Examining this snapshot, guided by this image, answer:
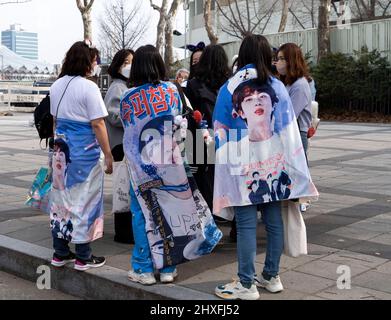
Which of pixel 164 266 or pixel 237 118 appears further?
pixel 164 266

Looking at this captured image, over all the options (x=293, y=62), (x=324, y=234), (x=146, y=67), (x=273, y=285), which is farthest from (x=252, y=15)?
(x=273, y=285)

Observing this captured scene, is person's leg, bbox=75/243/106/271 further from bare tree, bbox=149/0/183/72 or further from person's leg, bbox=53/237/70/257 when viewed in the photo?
bare tree, bbox=149/0/183/72

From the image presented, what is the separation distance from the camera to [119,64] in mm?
5277

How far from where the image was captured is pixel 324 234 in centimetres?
562

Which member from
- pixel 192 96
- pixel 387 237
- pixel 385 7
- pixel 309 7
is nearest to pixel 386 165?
pixel 387 237

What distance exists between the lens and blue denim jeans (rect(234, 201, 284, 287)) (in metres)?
3.84

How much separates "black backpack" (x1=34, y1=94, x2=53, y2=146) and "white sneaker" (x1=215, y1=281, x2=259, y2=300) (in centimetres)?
217

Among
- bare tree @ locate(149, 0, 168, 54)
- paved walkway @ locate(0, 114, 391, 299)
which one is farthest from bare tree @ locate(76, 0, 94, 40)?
paved walkway @ locate(0, 114, 391, 299)

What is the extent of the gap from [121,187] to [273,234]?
1627mm

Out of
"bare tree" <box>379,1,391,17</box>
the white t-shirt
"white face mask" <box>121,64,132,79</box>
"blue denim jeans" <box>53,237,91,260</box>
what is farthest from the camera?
"bare tree" <box>379,1,391,17</box>

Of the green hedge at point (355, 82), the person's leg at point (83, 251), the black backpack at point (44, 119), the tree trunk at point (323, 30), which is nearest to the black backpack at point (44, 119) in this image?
the black backpack at point (44, 119)

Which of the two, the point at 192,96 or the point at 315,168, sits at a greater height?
the point at 192,96
